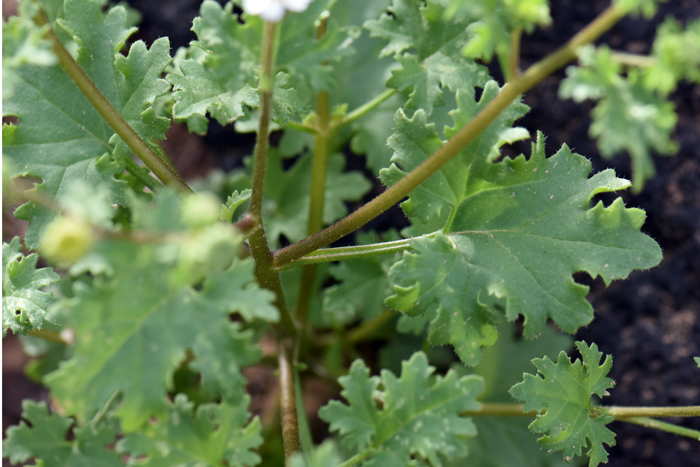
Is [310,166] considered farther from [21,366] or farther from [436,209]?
[21,366]

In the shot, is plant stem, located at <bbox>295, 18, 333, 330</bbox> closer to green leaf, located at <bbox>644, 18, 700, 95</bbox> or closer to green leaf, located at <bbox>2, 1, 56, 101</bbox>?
green leaf, located at <bbox>2, 1, 56, 101</bbox>

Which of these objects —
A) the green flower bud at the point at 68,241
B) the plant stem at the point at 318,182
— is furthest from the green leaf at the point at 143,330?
the plant stem at the point at 318,182

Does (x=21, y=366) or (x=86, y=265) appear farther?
(x=21, y=366)

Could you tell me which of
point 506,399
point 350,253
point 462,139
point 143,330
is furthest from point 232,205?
point 506,399

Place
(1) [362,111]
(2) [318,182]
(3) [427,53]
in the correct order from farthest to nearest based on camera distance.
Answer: (2) [318,182]
(1) [362,111]
(3) [427,53]

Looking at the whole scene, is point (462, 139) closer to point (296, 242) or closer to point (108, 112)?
point (296, 242)

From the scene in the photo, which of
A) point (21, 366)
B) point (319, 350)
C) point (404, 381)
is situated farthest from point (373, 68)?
point (21, 366)
